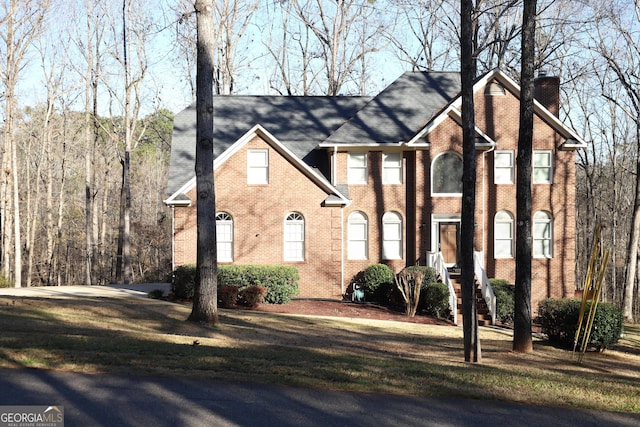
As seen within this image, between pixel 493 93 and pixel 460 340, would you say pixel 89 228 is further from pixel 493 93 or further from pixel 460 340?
pixel 460 340

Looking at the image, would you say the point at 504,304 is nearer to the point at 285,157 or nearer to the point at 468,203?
the point at 285,157

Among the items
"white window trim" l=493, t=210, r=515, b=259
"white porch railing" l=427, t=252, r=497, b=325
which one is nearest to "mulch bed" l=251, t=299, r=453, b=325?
"white porch railing" l=427, t=252, r=497, b=325

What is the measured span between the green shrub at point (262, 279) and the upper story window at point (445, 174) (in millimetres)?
7486

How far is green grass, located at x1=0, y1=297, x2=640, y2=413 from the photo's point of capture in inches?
368

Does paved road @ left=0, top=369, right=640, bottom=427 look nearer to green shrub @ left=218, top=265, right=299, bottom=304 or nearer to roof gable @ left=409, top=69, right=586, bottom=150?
green shrub @ left=218, top=265, right=299, bottom=304

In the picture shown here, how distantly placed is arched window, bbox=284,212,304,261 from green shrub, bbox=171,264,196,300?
4.36m

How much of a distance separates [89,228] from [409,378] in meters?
35.5

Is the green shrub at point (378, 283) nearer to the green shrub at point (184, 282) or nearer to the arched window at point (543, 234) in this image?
the arched window at point (543, 234)

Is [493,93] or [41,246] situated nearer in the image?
[493,93]

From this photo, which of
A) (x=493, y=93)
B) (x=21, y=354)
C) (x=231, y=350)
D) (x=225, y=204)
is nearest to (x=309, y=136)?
(x=225, y=204)

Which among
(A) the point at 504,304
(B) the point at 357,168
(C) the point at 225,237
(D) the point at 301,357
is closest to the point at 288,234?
(C) the point at 225,237

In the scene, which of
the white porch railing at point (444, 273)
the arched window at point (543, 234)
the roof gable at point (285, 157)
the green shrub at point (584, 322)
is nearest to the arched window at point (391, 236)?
the white porch railing at point (444, 273)

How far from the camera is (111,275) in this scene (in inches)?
2090

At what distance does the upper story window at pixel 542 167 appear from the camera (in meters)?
28.4
